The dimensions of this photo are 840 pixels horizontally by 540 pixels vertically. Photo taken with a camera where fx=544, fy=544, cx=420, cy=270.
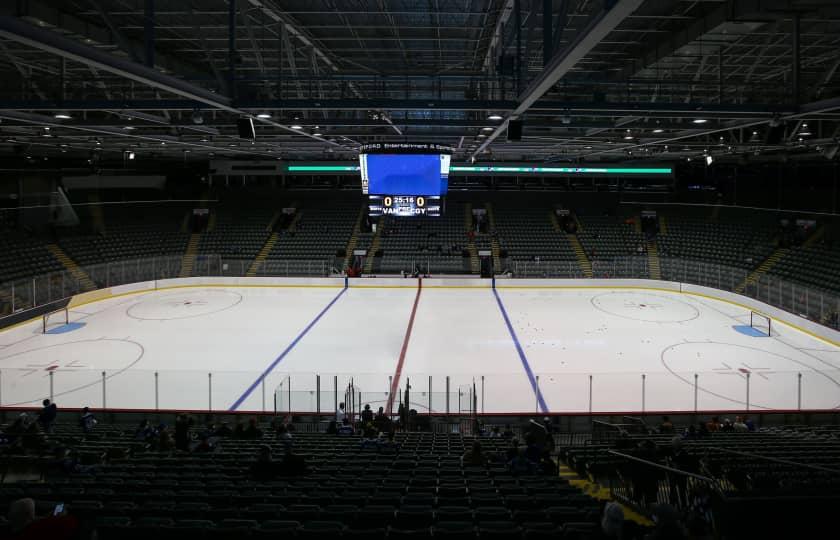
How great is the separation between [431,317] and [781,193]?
23483 millimetres

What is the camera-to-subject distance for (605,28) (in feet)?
16.6

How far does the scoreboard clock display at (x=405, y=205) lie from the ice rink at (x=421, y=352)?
458 cm

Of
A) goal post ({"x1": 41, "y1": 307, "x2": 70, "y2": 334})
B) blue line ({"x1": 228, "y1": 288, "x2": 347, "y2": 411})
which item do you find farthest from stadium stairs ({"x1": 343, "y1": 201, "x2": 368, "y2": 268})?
goal post ({"x1": 41, "y1": 307, "x2": 70, "y2": 334})

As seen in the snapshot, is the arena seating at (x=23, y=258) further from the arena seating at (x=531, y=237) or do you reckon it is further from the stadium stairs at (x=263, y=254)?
the arena seating at (x=531, y=237)

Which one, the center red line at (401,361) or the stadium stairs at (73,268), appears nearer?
the center red line at (401,361)

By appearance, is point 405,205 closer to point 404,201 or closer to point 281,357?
point 404,201

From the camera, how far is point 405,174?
17844 millimetres

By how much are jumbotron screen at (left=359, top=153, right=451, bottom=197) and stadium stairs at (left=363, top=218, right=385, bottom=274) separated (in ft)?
50.1

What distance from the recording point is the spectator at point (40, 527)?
117 inches

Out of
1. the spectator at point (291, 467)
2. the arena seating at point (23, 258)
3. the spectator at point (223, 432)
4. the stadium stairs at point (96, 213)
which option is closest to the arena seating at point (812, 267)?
the spectator at point (223, 432)

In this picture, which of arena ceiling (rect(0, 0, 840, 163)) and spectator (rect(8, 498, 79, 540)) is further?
arena ceiling (rect(0, 0, 840, 163))

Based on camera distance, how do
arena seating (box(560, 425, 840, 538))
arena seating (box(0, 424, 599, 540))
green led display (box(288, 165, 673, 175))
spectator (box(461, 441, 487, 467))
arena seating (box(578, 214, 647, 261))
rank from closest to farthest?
1. arena seating (box(560, 425, 840, 538))
2. arena seating (box(0, 424, 599, 540))
3. spectator (box(461, 441, 487, 467))
4. arena seating (box(578, 214, 647, 261))
5. green led display (box(288, 165, 673, 175))

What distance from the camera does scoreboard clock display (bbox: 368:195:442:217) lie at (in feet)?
62.4

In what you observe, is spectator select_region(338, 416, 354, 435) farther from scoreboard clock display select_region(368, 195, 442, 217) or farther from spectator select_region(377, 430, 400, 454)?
scoreboard clock display select_region(368, 195, 442, 217)
